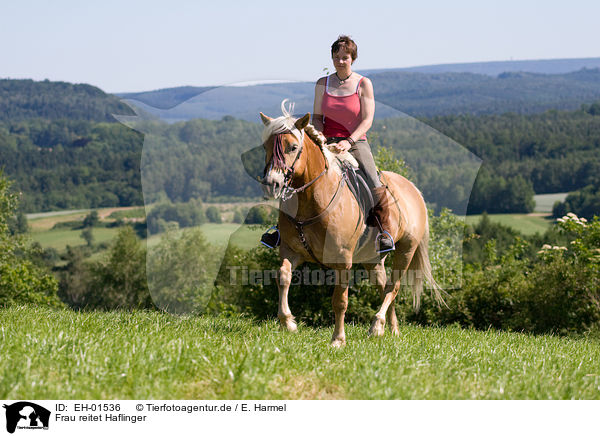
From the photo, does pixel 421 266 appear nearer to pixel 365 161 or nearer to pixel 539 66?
pixel 365 161

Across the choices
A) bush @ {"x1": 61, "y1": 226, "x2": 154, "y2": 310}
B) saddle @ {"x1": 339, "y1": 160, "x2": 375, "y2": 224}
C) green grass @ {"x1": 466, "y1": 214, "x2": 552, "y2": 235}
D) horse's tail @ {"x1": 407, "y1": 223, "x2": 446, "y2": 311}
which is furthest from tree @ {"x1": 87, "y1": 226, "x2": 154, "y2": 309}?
saddle @ {"x1": 339, "y1": 160, "x2": 375, "y2": 224}

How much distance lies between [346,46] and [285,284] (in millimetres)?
3134

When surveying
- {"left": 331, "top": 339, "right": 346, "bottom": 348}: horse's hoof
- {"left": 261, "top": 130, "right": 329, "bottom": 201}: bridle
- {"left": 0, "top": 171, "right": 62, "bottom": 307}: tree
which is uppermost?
{"left": 261, "top": 130, "right": 329, "bottom": 201}: bridle

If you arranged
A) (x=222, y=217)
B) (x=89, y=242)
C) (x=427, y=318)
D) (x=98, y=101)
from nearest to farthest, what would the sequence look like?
(x=222, y=217) → (x=427, y=318) → (x=89, y=242) → (x=98, y=101)

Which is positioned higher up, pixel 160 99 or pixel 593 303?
pixel 160 99

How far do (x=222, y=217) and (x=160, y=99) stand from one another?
218cm

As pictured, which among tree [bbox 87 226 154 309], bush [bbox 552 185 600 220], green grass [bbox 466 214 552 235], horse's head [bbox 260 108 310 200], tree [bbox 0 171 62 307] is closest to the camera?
horse's head [bbox 260 108 310 200]

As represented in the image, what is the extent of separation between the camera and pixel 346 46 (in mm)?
7320

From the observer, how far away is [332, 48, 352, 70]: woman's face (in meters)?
7.30

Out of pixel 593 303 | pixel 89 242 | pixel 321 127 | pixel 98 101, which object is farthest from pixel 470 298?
pixel 98 101

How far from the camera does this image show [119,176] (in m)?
117
